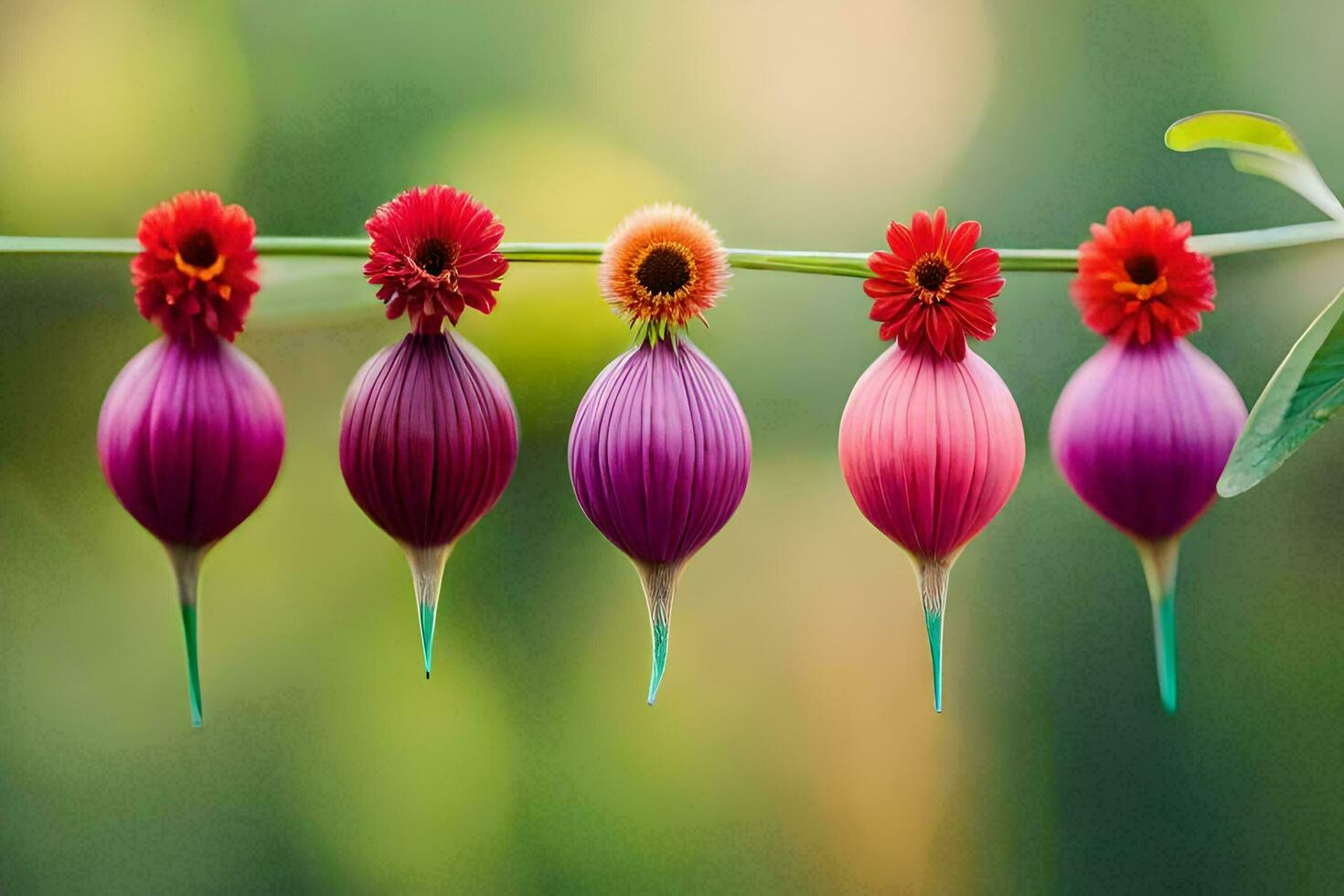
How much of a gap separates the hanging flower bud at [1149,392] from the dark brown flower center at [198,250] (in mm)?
478

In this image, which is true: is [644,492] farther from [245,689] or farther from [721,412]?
[245,689]

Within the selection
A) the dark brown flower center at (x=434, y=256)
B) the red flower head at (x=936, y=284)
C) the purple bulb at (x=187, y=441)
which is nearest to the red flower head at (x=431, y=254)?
the dark brown flower center at (x=434, y=256)

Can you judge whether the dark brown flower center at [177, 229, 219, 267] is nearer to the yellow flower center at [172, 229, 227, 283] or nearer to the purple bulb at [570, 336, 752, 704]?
the yellow flower center at [172, 229, 227, 283]

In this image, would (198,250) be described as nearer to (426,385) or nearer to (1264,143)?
(426,385)

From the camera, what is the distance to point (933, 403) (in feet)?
1.80

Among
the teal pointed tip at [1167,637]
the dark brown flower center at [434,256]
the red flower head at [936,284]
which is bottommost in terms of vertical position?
the teal pointed tip at [1167,637]

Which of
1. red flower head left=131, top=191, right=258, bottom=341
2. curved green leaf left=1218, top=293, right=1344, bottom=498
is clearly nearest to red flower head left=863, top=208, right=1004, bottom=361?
curved green leaf left=1218, top=293, right=1344, bottom=498

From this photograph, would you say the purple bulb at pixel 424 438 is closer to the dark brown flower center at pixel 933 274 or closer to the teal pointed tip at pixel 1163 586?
the dark brown flower center at pixel 933 274

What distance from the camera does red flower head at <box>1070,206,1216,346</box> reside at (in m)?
0.59

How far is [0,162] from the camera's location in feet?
3.02

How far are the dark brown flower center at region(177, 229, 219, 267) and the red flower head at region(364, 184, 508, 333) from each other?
0.09 meters

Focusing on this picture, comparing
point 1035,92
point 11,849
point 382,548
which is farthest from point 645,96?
point 11,849

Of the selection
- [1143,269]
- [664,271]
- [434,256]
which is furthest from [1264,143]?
[434,256]

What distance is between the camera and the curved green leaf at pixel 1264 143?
23.9 inches
